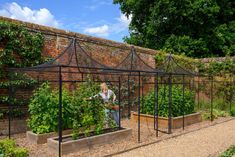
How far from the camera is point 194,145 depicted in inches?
332

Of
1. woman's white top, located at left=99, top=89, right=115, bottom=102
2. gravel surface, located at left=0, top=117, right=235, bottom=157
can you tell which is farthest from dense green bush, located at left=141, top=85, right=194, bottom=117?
woman's white top, located at left=99, top=89, right=115, bottom=102

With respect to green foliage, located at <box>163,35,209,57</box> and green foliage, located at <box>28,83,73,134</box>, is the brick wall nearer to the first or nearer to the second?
green foliage, located at <box>28,83,73,134</box>

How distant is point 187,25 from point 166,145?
20.0m

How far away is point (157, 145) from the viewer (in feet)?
27.4

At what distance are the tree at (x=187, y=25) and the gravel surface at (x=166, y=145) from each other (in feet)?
49.7

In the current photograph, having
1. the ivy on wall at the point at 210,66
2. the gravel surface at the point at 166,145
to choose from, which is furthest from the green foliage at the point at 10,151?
the ivy on wall at the point at 210,66

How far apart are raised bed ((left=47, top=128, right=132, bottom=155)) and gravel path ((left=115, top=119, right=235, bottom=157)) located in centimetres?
85

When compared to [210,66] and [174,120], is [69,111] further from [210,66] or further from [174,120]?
[210,66]

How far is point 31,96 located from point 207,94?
11.3 m

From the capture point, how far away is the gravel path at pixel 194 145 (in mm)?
7471

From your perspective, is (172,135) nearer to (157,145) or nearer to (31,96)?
(157,145)

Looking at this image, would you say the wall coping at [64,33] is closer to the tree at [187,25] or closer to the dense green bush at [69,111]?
the dense green bush at [69,111]

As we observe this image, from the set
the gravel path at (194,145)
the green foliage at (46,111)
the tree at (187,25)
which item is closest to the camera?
the gravel path at (194,145)

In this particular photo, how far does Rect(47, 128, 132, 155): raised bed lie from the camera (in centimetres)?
714
